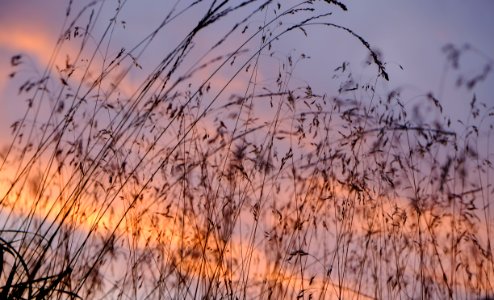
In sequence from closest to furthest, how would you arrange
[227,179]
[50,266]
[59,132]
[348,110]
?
1. [50,266]
2. [59,132]
3. [227,179]
4. [348,110]

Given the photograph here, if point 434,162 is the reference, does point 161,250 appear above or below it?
below

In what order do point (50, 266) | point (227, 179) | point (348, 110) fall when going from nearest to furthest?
1. point (50, 266)
2. point (227, 179)
3. point (348, 110)

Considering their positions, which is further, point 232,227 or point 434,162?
point 434,162

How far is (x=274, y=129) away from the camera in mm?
2678

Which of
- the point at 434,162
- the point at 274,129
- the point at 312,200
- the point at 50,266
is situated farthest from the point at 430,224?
the point at 50,266

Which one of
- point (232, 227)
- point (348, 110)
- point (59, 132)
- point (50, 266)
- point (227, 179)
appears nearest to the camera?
point (50, 266)

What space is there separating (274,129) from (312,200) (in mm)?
398

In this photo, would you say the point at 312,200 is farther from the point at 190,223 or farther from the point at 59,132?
the point at 59,132

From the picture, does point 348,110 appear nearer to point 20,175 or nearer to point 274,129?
point 274,129

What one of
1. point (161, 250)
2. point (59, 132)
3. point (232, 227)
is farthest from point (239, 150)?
point (59, 132)

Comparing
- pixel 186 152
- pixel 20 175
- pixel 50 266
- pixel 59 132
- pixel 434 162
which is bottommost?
pixel 50 266

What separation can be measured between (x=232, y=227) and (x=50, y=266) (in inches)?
31.5

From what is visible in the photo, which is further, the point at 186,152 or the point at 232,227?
the point at 186,152

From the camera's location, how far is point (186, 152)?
2666mm
